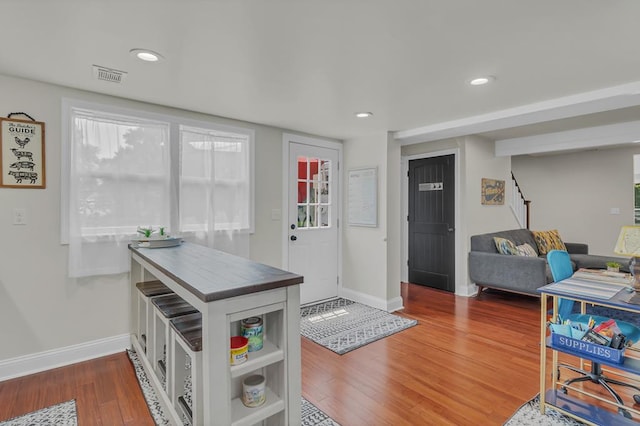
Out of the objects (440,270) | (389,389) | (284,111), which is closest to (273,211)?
(284,111)

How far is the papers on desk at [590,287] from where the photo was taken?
6.00 feet

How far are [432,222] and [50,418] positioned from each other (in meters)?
4.69

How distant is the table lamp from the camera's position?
6.20 ft

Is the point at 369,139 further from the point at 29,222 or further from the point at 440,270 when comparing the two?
the point at 29,222

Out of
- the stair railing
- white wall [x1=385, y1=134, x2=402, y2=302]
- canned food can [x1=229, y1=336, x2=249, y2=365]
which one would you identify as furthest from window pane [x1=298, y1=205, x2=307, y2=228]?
the stair railing

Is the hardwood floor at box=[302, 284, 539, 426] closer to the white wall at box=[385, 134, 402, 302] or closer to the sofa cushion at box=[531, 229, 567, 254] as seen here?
the white wall at box=[385, 134, 402, 302]

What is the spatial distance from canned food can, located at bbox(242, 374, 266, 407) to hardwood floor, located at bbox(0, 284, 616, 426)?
2.30 feet

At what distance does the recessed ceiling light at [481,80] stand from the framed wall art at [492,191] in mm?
2831

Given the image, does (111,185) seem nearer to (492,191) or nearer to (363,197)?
(363,197)

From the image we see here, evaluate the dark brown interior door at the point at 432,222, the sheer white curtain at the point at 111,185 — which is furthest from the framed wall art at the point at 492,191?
the sheer white curtain at the point at 111,185

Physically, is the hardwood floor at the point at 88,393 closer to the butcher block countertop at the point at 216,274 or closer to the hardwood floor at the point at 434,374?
the butcher block countertop at the point at 216,274

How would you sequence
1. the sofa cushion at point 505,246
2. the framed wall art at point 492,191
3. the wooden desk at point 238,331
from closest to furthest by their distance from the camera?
the wooden desk at point 238,331 < the sofa cushion at point 505,246 < the framed wall art at point 492,191

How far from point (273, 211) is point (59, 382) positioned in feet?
7.57

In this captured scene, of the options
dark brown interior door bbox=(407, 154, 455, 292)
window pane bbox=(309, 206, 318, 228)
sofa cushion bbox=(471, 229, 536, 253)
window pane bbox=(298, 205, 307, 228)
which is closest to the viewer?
window pane bbox=(298, 205, 307, 228)
